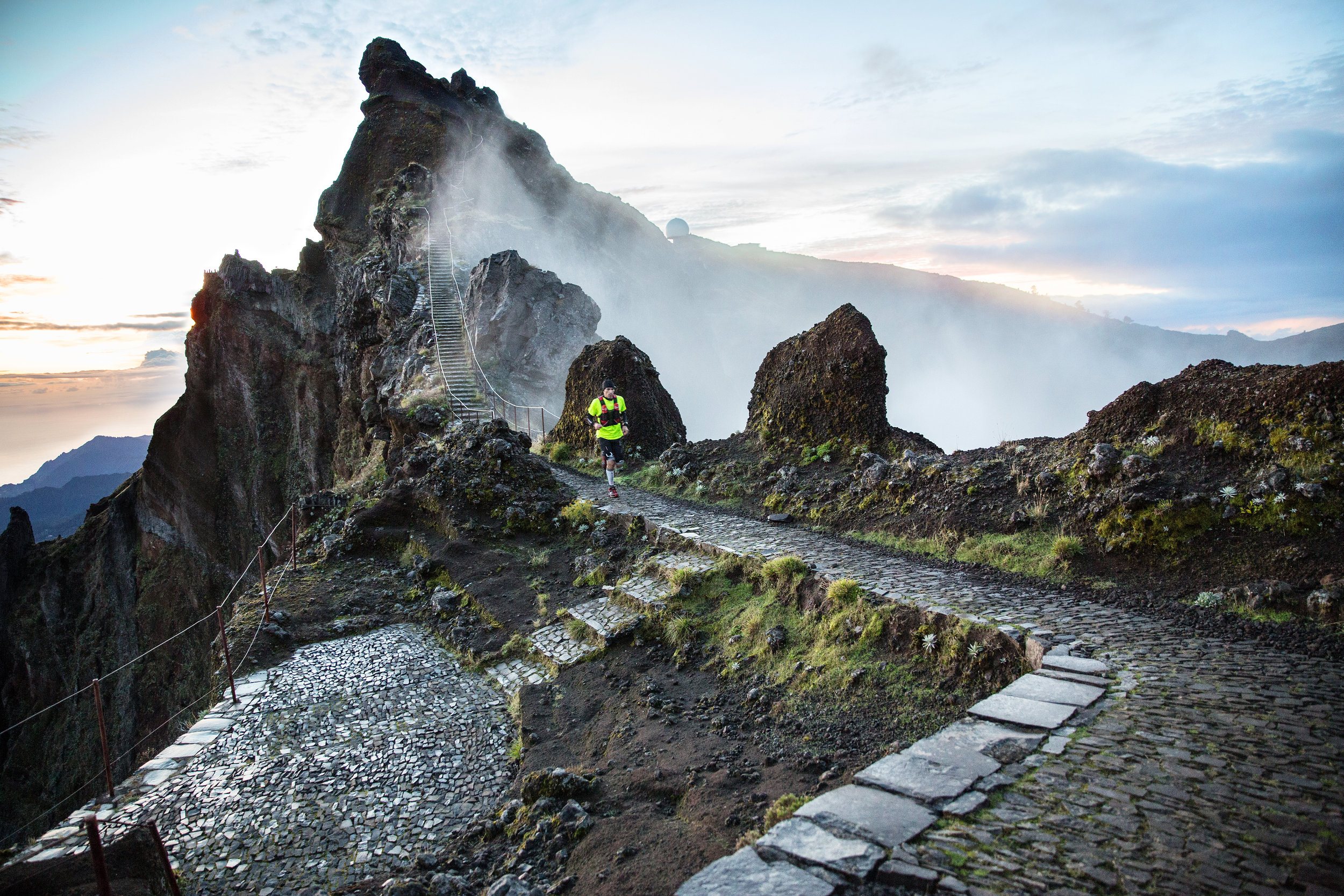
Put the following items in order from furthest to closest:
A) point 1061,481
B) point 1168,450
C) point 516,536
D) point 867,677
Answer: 1. point 516,536
2. point 1061,481
3. point 1168,450
4. point 867,677

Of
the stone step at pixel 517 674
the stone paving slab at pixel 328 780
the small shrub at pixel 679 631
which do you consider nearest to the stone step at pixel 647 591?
the small shrub at pixel 679 631

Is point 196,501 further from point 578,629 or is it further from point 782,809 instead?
point 782,809

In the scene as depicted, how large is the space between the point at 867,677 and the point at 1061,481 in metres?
4.20

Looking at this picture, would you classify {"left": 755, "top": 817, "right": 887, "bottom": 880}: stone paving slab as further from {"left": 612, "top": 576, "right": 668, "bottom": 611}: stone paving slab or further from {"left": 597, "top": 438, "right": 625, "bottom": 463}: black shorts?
{"left": 597, "top": 438, "right": 625, "bottom": 463}: black shorts

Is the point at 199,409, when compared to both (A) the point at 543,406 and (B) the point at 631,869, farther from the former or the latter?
(B) the point at 631,869

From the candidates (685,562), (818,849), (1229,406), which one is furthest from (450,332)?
(818,849)

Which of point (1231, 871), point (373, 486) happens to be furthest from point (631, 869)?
point (373, 486)

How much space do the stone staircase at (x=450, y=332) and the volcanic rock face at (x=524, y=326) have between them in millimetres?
643

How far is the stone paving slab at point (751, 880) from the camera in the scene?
11.6 ft

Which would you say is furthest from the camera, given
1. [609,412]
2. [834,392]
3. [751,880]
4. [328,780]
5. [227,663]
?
[609,412]

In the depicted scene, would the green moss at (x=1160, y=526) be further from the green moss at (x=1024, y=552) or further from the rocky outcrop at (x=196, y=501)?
the rocky outcrop at (x=196, y=501)

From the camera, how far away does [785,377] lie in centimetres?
1373

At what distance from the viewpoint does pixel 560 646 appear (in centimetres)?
901

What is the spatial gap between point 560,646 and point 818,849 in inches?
222
